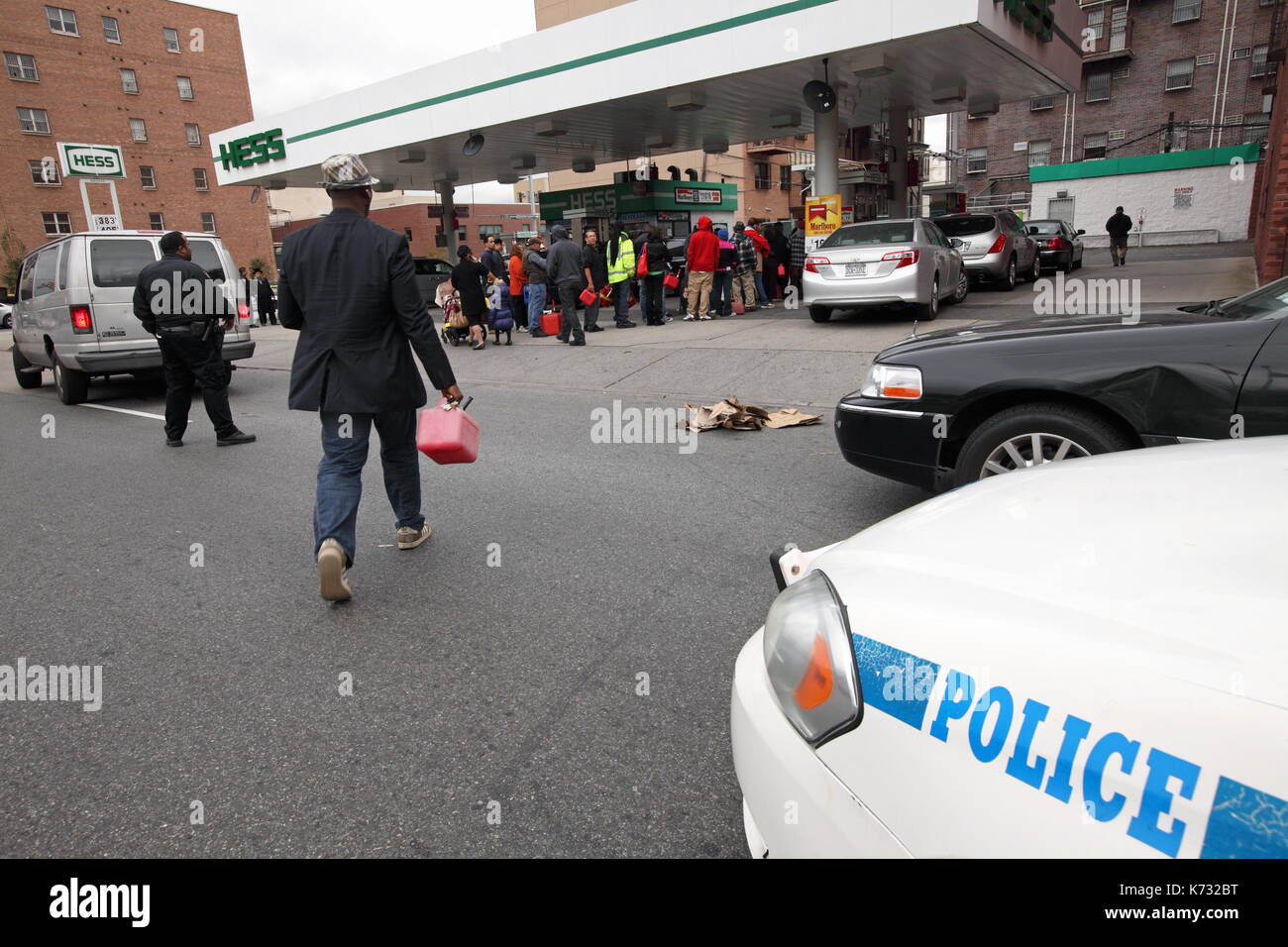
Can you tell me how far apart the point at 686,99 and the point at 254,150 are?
14.9 meters

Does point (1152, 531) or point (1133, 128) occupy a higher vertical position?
point (1133, 128)

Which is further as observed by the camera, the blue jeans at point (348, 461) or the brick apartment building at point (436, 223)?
the brick apartment building at point (436, 223)

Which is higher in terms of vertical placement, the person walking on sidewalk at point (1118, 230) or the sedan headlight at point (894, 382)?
the person walking on sidewalk at point (1118, 230)

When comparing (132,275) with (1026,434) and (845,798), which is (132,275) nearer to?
(1026,434)

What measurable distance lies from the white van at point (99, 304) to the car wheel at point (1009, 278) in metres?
13.7

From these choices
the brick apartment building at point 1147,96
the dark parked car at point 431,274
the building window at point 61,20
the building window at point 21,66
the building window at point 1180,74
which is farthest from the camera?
the building window at point 61,20

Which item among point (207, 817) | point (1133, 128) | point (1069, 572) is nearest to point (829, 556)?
point (1069, 572)

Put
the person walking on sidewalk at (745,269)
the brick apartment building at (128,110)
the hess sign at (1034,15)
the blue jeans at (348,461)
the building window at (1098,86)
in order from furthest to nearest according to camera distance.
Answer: the building window at (1098,86) < the brick apartment building at (128,110) < the person walking on sidewalk at (745,269) < the hess sign at (1034,15) < the blue jeans at (348,461)

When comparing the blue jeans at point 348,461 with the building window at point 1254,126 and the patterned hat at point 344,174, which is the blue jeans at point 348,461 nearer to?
the patterned hat at point 344,174

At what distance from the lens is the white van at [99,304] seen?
9711 mm

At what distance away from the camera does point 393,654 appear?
3.36m

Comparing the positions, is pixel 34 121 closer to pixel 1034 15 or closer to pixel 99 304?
pixel 99 304

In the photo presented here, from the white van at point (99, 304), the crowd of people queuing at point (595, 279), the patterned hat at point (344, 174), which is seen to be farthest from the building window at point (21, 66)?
the patterned hat at point (344, 174)
